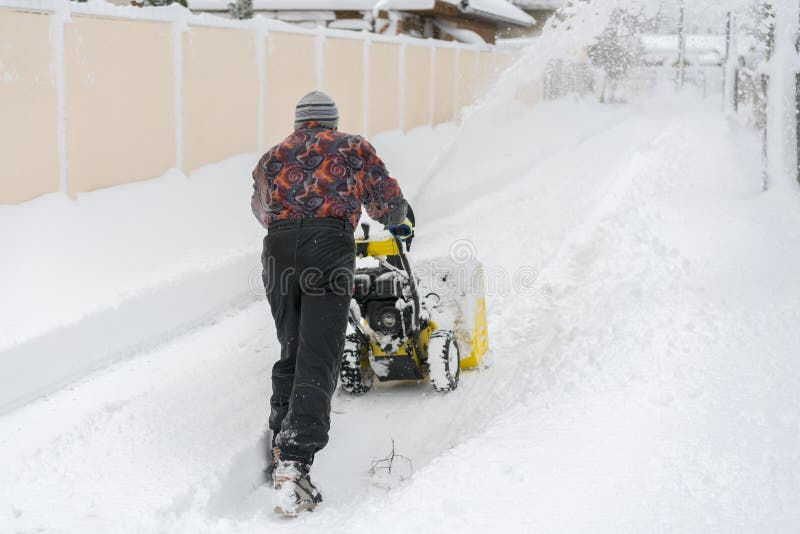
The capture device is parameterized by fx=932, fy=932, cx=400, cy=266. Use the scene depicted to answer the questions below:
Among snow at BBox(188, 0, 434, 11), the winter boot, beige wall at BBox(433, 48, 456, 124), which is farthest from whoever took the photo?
snow at BBox(188, 0, 434, 11)

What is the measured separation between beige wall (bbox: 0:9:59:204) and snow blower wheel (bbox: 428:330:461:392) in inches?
147

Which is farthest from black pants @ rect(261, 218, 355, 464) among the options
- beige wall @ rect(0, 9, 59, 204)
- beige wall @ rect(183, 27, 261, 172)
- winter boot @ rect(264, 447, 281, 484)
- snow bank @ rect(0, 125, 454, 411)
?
beige wall @ rect(183, 27, 261, 172)

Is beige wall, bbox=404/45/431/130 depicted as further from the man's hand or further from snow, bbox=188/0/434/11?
the man's hand

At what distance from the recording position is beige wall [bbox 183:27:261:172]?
10219 mm

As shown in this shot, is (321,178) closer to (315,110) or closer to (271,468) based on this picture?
(315,110)

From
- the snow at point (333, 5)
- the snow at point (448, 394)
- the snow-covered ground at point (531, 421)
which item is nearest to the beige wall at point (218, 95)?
the snow at point (448, 394)

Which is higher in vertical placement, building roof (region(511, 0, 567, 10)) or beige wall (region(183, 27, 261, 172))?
building roof (region(511, 0, 567, 10))

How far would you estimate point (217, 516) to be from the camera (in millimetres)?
4262

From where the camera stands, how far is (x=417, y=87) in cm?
1959

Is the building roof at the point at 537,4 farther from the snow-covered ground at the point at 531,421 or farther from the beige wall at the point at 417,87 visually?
the snow-covered ground at the point at 531,421

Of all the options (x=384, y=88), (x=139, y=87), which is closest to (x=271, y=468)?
(x=139, y=87)

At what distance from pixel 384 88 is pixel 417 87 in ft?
7.98

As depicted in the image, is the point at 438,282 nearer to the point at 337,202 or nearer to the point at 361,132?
the point at 337,202

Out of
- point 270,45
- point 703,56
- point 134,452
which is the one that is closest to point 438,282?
point 134,452
